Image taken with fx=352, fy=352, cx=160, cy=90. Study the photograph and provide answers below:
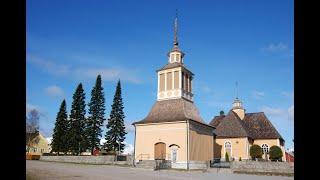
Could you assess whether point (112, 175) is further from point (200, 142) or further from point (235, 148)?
point (235, 148)

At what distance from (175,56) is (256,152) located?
17483 millimetres

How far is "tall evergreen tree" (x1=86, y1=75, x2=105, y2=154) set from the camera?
58.6 m

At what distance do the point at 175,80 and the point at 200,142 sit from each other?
7.53m

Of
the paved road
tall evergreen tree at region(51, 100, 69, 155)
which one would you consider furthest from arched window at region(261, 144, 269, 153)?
tall evergreen tree at region(51, 100, 69, 155)

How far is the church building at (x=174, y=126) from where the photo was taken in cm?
3531

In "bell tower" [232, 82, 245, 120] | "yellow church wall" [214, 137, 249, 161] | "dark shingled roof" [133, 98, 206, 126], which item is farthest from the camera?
"bell tower" [232, 82, 245, 120]

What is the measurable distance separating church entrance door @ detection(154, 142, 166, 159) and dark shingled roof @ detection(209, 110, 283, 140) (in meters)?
16.7

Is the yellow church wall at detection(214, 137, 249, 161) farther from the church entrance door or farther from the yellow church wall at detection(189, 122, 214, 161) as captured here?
the church entrance door

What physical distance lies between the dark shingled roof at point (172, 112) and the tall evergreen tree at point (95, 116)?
21929 mm
